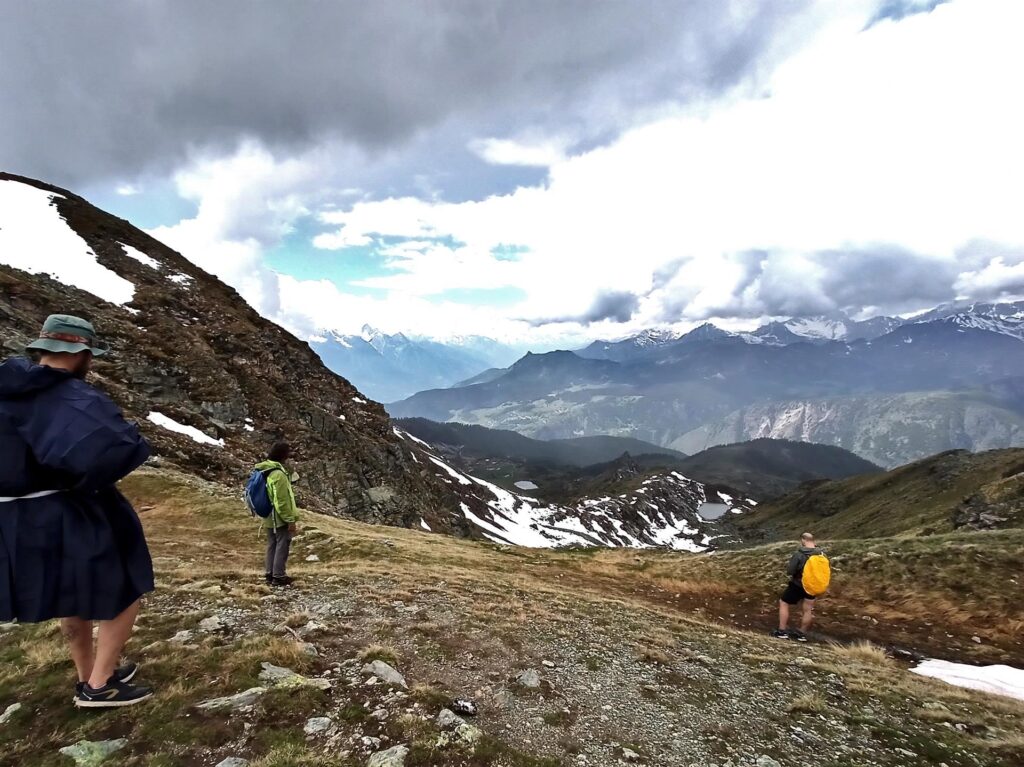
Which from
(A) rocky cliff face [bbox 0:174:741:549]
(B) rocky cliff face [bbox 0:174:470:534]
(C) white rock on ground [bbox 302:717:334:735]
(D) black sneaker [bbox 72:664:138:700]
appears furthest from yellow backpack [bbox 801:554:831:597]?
(B) rocky cliff face [bbox 0:174:470:534]

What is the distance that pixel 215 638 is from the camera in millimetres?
8414

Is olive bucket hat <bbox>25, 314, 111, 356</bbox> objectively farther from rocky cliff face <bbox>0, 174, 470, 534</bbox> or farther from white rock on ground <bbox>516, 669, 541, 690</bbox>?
rocky cliff face <bbox>0, 174, 470, 534</bbox>

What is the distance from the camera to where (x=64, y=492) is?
16.3ft

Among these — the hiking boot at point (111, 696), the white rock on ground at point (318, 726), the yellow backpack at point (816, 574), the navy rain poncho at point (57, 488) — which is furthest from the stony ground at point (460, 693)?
the yellow backpack at point (816, 574)

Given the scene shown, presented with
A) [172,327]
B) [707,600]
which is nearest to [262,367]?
[172,327]

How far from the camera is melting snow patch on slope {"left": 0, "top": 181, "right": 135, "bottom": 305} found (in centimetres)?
5234

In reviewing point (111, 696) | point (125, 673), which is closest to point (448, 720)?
point (111, 696)

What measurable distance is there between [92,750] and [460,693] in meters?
4.31

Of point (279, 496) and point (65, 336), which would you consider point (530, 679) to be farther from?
point (65, 336)

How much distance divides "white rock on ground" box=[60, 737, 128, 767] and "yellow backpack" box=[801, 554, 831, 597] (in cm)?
1639

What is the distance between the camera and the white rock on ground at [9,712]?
5.68m

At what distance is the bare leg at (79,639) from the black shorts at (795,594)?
17.2 m

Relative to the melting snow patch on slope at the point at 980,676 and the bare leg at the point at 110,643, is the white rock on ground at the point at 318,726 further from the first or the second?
the melting snow patch on slope at the point at 980,676

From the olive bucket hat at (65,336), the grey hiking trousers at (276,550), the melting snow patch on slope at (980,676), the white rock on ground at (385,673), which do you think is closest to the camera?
the olive bucket hat at (65,336)
